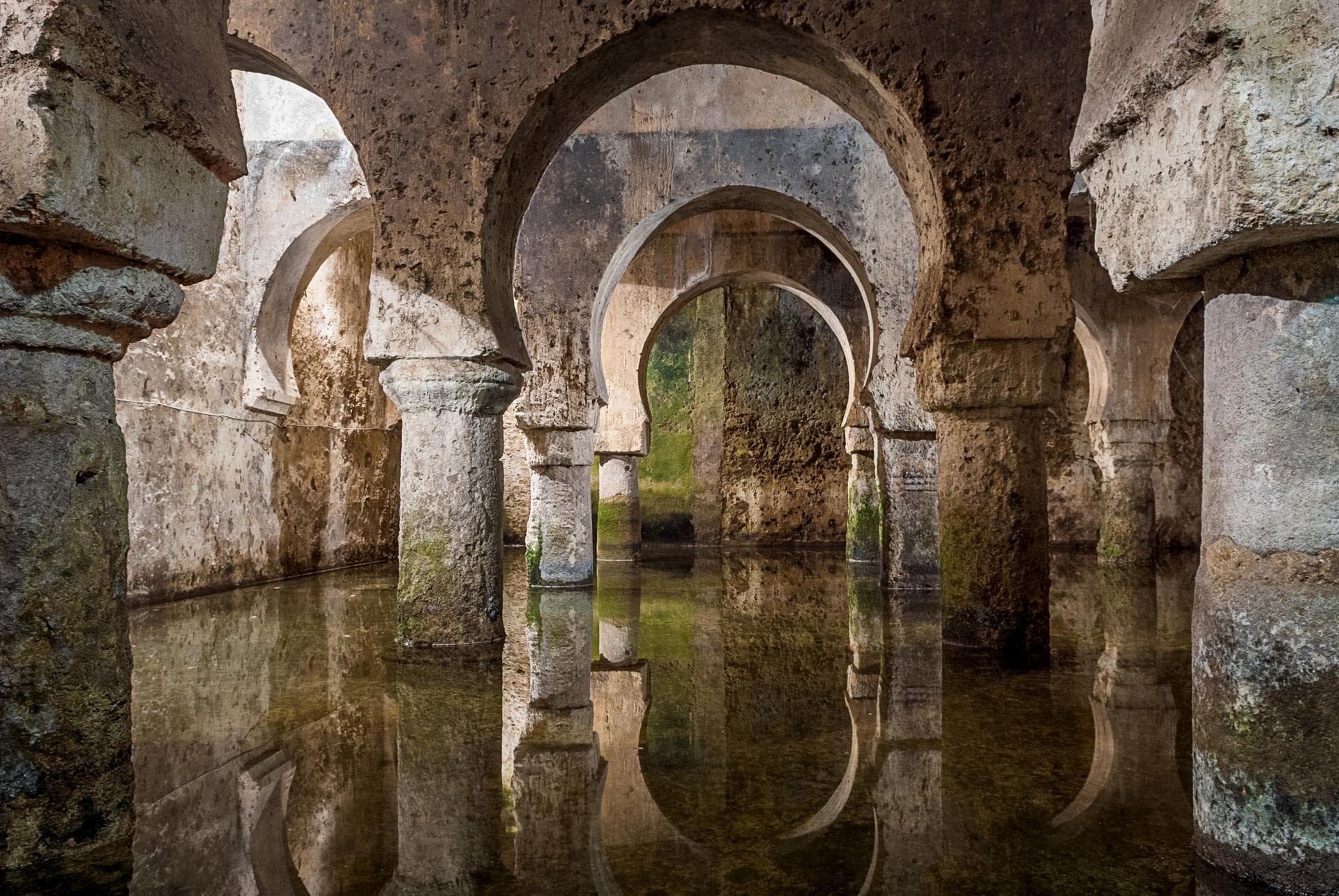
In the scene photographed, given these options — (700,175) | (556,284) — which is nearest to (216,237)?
(556,284)

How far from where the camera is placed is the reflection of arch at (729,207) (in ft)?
26.2

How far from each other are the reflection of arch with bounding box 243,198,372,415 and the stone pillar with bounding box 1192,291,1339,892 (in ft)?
26.7

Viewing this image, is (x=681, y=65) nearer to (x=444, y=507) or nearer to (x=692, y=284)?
(x=444, y=507)

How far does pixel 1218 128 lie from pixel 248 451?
8.72 metres

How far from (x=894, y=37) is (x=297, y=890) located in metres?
4.38

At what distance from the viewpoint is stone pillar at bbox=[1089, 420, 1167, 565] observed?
10.5 metres

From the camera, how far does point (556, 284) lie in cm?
788

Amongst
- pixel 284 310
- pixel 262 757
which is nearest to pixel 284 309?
pixel 284 310

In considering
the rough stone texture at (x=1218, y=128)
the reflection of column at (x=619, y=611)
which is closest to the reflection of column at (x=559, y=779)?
the reflection of column at (x=619, y=611)

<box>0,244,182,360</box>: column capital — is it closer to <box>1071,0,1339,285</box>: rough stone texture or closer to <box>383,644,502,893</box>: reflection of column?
<box>383,644,502,893</box>: reflection of column

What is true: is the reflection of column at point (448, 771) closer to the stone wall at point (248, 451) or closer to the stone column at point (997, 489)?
the stone column at point (997, 489)

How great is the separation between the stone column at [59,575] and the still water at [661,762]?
0.23 meters

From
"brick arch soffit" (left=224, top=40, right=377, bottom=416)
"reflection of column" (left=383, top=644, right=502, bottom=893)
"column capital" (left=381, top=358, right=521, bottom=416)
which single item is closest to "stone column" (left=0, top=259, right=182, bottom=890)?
"reflection of column" (left=383, top=644, right=502, bottom=893)

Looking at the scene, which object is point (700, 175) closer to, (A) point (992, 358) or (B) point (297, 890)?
(A) point (992, 358)
